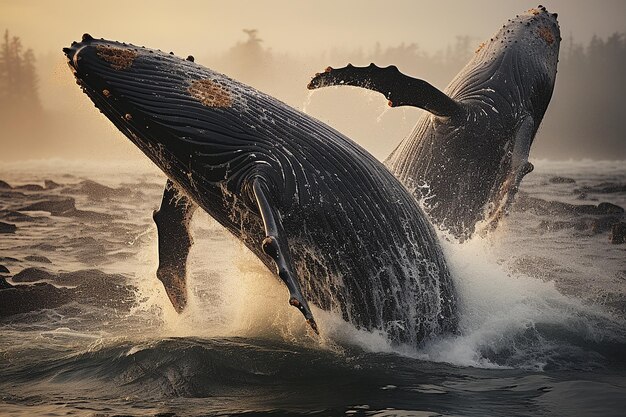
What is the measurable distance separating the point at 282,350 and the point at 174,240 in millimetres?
1805

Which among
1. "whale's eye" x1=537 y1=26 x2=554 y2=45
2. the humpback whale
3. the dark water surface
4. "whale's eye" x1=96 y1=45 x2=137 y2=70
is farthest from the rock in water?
"whale's eye" x1=96 y1=45 x2=137 y2=70

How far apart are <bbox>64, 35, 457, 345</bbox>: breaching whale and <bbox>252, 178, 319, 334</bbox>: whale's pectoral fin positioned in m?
0.01

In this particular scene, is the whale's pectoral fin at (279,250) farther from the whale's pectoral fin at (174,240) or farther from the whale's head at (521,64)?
the whale's head at (521,64)

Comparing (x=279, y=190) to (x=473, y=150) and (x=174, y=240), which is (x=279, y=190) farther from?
(x=473, y=150)

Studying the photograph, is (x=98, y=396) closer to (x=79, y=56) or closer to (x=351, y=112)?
(x=79, y=56)

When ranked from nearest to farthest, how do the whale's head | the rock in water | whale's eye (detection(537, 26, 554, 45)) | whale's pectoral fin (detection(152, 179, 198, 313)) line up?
whale's pectoral fin (detection(152, 179, 198, 313)) < the whale's head < whale's eye (detection(537, 26, 554, 45)) < the rock in water

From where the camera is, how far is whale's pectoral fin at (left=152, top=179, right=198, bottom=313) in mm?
10078

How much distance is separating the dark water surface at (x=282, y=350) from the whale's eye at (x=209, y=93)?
69.8 inches

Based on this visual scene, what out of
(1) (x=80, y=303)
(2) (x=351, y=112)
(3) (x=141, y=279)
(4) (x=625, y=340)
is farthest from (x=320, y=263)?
(2) (x=351, y=112)

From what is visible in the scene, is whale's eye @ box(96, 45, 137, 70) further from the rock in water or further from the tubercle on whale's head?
the rock in water

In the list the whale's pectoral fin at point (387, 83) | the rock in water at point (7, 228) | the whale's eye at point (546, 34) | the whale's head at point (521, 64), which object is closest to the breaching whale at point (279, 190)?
the whale's pectoral fin at point (387, 83)

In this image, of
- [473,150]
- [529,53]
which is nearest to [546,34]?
[529,53]

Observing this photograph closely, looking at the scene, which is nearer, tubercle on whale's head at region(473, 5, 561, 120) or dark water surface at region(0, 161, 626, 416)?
dark water surface at region(0, 161, 626, 416)

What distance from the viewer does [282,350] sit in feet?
32.7
